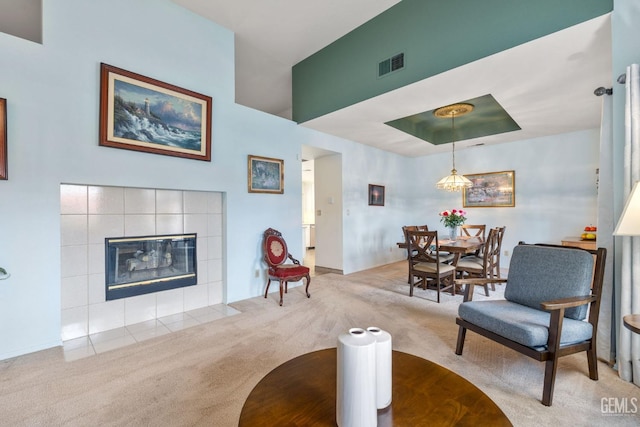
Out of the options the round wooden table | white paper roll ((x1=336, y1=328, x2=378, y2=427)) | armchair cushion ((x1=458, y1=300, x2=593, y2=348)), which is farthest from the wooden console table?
white paper roll ((x1=336, y1=328, x2=378, y2=427))

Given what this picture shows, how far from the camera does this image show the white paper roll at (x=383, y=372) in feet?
3.61

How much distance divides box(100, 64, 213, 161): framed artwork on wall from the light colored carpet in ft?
6.31

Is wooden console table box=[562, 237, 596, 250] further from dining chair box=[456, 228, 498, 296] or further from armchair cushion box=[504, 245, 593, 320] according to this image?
armchair cushion box=[504, 245, 593, 320]

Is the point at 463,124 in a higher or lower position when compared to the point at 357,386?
higher

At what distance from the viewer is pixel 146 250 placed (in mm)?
3172

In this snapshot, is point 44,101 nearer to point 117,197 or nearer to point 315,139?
point 117,197

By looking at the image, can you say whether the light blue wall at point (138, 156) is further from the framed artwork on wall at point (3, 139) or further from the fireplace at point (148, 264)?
the fireplace at point (148, 264)

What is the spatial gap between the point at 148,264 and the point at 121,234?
0.43 metres

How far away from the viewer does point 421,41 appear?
3.05 metres

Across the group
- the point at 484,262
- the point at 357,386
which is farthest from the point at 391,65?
the point at 357,386

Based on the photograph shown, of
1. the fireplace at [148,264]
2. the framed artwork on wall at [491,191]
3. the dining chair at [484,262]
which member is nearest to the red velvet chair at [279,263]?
the fireplace at [148,264]

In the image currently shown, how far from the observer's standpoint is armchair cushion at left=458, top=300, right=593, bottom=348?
1.78 meters

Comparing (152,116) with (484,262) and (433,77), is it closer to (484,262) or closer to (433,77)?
(433,77)

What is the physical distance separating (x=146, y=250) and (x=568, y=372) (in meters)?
3.95
